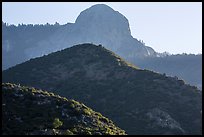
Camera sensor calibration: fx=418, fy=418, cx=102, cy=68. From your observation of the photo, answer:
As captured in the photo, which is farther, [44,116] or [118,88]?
[118,88]

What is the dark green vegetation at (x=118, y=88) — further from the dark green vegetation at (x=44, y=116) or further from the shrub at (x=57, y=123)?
the shrub at (x=57, y=123)

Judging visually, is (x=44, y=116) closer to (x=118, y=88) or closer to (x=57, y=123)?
(x=57, y=123)

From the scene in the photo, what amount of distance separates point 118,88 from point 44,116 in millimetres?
40286

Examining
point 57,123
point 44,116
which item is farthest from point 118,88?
point 57,123

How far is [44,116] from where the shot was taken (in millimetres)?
37500

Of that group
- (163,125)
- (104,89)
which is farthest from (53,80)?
(163,125)

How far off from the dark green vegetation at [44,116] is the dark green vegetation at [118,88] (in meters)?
18.5

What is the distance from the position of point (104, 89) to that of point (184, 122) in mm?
18837

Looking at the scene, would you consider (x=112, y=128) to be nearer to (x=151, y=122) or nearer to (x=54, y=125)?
(x=54, y=125)

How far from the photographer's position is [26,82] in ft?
270

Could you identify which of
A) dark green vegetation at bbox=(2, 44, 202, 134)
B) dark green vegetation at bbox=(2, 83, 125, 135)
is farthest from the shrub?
dark green vegetation at bbox=(2, 44, 202, 134)

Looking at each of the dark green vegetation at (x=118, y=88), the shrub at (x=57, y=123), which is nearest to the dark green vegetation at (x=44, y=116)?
the shrub at (x=57, y=123)

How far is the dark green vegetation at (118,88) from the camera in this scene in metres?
62.4

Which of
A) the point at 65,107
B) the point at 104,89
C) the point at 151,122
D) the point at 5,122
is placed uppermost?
the point at 104,89
